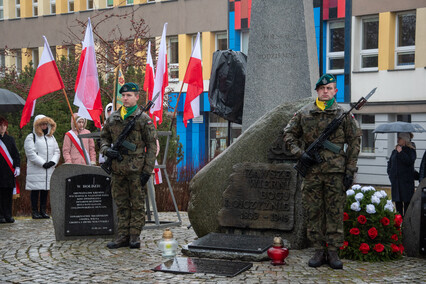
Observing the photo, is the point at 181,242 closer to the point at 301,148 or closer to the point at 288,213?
the point at 288,213

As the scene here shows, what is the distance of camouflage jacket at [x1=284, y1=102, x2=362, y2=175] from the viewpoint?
7.16m

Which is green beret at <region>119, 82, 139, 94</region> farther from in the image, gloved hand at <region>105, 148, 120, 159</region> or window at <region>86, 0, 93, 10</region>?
window at <region>86, 0, 93, 10</region>

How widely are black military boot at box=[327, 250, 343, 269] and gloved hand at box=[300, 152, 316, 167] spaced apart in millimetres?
942

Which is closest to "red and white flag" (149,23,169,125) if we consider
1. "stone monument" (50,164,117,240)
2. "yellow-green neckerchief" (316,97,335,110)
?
"stone monument" (50,164,117,240)

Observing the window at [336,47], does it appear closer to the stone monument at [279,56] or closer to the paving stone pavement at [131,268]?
the stone monument at [279,56]

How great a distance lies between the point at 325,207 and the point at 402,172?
16.9ft

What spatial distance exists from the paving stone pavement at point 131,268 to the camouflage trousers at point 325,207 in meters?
0.32

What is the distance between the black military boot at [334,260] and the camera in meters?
7.21

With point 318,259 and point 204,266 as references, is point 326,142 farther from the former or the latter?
point 204,266

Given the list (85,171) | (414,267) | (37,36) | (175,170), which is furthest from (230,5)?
(414,267)

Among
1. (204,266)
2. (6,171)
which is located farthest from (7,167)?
(204,266)

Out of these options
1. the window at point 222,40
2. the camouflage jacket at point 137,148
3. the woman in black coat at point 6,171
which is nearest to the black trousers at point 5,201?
the woman in black coat at point 6,171

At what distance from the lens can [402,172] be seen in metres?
12.1

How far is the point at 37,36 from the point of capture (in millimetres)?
36562
